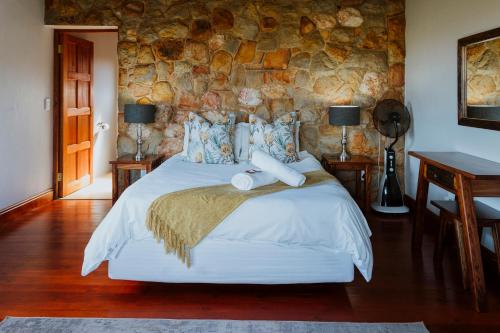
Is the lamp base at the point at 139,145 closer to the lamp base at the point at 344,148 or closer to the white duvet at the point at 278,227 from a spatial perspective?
the lamp base at the point at 344,148

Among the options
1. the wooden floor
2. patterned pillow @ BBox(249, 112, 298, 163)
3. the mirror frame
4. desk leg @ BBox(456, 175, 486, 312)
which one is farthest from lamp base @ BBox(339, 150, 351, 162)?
desk leg @ BBox(456, 175, 486, 312)

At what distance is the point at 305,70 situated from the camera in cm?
542

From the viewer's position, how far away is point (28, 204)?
508cm

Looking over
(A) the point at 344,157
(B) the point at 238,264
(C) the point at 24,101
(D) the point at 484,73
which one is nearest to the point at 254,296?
(B) the point at 238,264

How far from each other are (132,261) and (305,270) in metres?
1.02

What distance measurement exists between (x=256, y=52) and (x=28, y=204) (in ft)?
9.48

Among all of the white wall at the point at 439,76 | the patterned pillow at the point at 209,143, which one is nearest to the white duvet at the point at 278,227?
the white wall at the point at 439,76

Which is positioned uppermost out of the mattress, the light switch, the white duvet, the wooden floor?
the light switch

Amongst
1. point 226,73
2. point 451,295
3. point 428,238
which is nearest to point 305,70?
point 226,73

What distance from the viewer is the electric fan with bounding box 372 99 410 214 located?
511 centimetres

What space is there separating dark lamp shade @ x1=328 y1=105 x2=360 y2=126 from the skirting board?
325 cm

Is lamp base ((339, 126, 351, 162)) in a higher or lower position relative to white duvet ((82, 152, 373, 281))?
higher

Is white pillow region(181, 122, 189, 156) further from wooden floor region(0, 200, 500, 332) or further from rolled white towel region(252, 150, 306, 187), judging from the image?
rolled white towel region(252, 150, 306, 187)

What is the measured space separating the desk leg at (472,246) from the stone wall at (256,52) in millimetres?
2770
